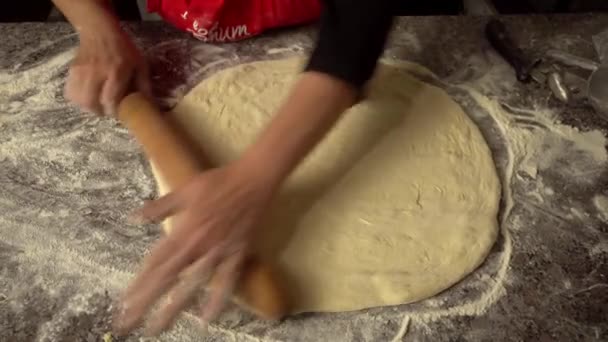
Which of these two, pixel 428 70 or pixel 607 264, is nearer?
pixel 607 264

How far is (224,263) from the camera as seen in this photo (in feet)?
2.52

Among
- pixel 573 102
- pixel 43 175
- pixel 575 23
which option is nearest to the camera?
pixel 43 175

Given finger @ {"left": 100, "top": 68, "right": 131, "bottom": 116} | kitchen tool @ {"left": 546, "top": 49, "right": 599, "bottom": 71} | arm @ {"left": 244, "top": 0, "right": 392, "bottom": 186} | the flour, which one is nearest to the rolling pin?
finger @ {"left": 100, "top": 68, "right": 131, "bottom": 116}

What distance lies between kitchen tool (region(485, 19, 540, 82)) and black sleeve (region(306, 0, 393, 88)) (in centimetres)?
38

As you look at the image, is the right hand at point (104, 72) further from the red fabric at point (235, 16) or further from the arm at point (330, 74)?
the arm at point (330, 74)

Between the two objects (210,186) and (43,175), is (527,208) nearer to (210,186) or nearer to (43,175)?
(210,186)

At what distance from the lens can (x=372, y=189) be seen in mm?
947

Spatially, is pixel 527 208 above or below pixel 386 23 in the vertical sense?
below

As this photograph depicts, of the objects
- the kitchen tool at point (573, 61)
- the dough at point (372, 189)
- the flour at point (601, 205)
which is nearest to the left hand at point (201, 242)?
the dough at point (372, 189)

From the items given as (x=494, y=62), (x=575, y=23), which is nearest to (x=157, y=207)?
(x=494, y=62)

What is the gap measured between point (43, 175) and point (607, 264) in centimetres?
82

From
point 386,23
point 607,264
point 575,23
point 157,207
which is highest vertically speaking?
point 386,23

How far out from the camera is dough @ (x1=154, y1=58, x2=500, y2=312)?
87 centimetres

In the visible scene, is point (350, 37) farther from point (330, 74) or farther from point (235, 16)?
point (235, 16)
